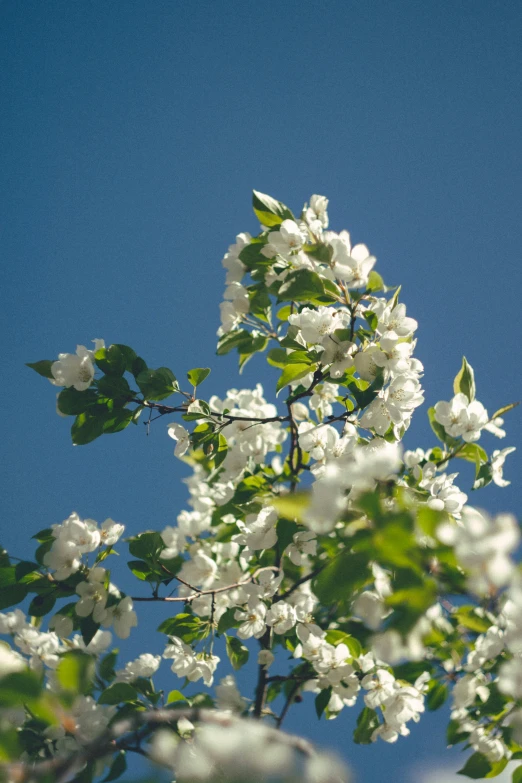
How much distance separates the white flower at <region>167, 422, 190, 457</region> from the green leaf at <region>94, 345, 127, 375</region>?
23 cm

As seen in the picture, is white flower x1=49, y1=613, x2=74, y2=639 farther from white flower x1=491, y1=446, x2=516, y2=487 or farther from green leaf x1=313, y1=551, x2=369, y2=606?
white flower x1=491, y1=446, x2=516, y2=487

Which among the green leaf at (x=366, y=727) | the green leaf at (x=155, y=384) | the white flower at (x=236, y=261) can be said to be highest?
the white flower at (x=236, y=261)

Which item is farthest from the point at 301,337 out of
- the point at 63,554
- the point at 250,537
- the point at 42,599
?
the point at 42,599

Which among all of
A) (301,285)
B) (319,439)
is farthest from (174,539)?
(301,285)

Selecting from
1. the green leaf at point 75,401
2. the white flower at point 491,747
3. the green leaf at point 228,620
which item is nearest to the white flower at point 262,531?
the green leaf at point 228,620

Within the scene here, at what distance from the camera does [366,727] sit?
63.6 inches

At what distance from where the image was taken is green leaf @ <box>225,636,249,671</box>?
175 centimetres

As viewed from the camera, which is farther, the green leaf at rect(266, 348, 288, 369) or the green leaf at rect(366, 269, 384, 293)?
the green leaf at rect(266, 348, 288, 369)

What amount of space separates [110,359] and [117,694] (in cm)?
85

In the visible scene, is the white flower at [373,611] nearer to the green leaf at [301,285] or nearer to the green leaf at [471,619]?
the green leaf at [471,619]

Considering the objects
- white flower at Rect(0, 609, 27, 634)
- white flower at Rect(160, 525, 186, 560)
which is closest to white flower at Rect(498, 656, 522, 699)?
white flower at Rect(0, 609, 27, 634)

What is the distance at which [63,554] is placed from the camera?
1336 millimetres

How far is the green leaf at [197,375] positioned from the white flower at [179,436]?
0.14 metres

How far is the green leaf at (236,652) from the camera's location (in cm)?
175
